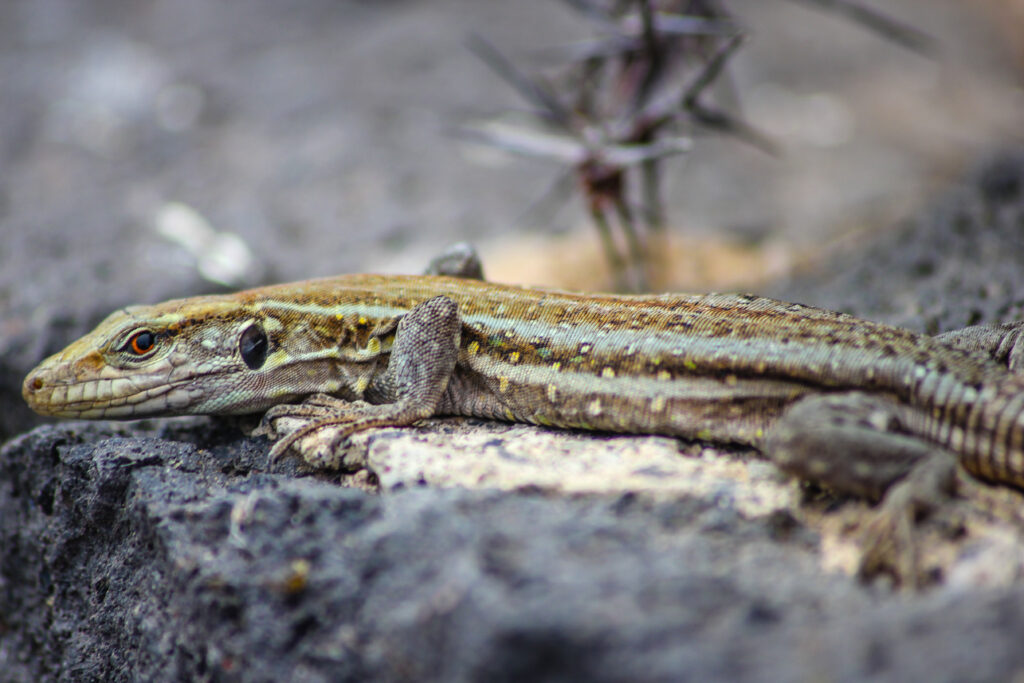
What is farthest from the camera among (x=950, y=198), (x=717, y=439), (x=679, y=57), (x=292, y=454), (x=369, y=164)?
(x=369, y=164)

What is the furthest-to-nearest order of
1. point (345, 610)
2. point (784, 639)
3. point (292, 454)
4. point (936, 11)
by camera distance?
point (936, 11), point (292, 454), point (345, 610), point (784, 639)

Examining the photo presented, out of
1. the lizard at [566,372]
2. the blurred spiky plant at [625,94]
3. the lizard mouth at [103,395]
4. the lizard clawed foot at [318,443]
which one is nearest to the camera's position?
the lizard at [566,372]

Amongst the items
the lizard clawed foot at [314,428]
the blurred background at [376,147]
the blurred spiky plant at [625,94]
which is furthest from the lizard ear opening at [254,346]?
the blurred background at [376,147]

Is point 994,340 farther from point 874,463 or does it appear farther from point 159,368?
point 159,368

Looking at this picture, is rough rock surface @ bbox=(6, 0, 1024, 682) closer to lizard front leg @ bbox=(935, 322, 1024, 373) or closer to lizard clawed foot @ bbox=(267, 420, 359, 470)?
lizard clawed foot @ bbox=(267, 420, 359, 470)

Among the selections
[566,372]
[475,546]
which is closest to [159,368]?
[566,372]

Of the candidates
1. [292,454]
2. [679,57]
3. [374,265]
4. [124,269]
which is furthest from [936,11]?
[292,454]

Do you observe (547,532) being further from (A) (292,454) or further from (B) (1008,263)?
(B) (1008,263)

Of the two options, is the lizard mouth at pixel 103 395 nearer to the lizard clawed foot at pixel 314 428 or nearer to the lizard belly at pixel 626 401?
the lizard clawed foot at pixel 314 428
